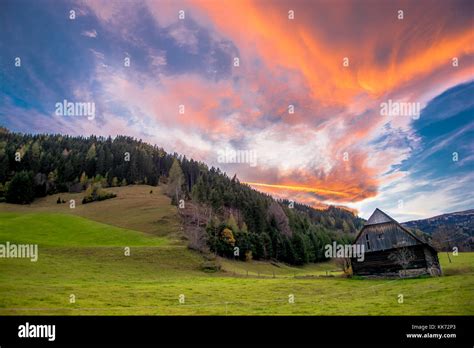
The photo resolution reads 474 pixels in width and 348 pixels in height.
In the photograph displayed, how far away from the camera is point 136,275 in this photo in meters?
41.1

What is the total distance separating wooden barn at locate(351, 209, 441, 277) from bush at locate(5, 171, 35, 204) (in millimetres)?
92791

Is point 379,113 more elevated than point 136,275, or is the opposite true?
point 379,113

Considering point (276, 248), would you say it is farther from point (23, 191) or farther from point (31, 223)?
point (23, 191)

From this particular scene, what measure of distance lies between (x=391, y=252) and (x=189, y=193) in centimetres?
8129

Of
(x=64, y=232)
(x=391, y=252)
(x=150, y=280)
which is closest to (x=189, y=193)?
(x=64, y=232)

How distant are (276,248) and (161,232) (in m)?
29.4

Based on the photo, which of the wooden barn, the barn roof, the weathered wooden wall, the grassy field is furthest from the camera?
the barn roof

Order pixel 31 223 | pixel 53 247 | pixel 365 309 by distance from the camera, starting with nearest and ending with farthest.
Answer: pixel 365 309 < pixel 53 247 < pixel 31 223

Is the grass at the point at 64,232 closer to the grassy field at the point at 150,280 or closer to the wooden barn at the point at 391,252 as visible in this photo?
the grassy field at the point at 150,280

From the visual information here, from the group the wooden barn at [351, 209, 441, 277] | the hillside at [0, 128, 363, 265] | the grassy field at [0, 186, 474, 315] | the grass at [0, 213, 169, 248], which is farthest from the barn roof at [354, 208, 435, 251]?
the grass at [0, 213, 169, 248]

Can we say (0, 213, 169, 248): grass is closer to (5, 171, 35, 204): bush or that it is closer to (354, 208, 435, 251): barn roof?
(5, 171, 35, 204): bush

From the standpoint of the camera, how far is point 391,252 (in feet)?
122

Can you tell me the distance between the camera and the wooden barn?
117 feet
